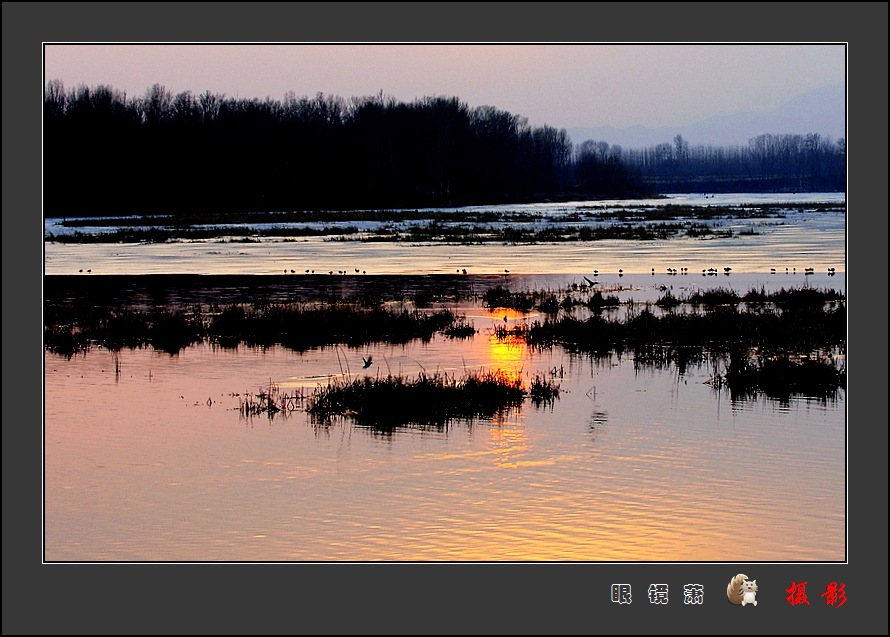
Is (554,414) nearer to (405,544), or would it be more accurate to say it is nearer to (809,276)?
(405,544)

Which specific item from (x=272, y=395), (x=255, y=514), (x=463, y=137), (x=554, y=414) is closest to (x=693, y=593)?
(x=255, y=514)

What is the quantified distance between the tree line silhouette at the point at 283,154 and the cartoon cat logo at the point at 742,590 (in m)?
67.7

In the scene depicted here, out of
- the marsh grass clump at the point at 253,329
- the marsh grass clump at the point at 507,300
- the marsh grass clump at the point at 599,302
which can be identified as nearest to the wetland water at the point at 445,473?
the marsh grass clump at the point at 253,329

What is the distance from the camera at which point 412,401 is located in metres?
15.6

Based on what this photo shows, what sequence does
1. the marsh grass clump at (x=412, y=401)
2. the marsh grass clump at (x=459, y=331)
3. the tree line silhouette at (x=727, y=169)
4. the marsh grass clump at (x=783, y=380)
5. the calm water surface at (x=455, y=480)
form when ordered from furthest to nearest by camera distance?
the tree line silhouette at (x=727, y=169) → the marsh grass clump at (x=459, y=331) → the marsh grass clump at (x=783, y=380) → the marsh grass clump at (x=412, y=401) → the calm water surface at (x=455, y=480)

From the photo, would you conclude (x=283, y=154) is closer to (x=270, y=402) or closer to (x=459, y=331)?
(x=459, y=331)

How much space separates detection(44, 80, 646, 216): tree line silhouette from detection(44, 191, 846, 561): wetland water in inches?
2317

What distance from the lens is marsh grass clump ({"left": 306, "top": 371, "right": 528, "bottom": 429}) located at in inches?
608

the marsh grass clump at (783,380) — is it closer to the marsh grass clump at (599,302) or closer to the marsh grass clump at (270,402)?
the marsh grass clump at (270,402)

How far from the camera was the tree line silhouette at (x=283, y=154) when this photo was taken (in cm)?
7944

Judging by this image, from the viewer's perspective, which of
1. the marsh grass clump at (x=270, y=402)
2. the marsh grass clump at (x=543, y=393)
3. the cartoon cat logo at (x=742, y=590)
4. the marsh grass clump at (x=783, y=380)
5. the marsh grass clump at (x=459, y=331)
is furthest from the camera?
the marsh grass clump at (x=459, y=331)

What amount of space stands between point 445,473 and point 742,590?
403 centimetres

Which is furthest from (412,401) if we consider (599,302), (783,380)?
(599,302)

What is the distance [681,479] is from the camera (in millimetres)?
12742
